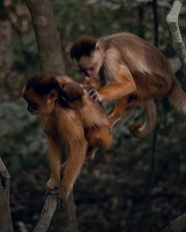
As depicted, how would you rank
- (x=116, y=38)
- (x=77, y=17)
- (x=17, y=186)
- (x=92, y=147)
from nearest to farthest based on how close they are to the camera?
(x=92, y=147)
(x=116, y=38)
(x=77, y=17)
(x=17, y=186)

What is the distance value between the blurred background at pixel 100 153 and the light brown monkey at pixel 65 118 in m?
1.35

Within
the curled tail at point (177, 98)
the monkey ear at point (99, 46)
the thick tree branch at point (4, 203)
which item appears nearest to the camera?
the thick tree branch at point (4, 203)

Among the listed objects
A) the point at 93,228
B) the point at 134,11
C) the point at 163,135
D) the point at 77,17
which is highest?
the point at 77,17

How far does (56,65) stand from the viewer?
604cm

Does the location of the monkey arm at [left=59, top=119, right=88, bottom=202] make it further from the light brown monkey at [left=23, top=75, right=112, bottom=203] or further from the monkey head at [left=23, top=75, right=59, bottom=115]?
the monkey head at [left=23, top=75, right=59, bottom=115]

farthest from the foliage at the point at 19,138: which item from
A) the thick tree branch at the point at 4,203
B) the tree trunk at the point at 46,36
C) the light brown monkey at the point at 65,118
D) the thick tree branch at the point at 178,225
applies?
the thick tree branch at the point at 4,203

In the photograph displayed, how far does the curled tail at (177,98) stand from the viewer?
18.8 feet

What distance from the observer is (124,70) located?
5.42 metres

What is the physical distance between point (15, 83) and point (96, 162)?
1.65 metres

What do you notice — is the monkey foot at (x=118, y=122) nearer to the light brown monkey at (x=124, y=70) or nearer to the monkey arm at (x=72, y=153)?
the light brown monkey at (x=124, y=70)

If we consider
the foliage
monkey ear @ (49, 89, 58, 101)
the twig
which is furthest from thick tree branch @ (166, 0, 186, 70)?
the foliage

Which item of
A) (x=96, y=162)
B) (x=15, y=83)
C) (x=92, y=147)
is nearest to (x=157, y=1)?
(x=92, y=147)

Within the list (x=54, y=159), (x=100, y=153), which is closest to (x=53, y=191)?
(x=54, y=159)

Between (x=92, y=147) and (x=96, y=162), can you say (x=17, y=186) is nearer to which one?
(x=96, y=162)
